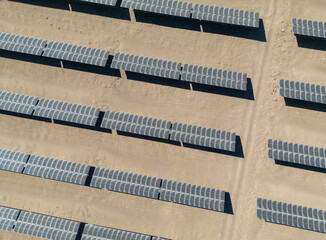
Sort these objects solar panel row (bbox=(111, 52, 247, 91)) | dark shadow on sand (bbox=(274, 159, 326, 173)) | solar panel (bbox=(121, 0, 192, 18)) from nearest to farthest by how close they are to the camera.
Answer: dark shadow on sand (bbox=(274, 159, 326, 173)) < solar panel row (bbox=(111, 52, 247, 91)) < solar panel (bbox=(121, 0, 192, 18))

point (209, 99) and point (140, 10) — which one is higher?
point (140, 10)

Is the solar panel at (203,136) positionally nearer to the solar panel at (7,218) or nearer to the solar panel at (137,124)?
the solar panel at (137,124)

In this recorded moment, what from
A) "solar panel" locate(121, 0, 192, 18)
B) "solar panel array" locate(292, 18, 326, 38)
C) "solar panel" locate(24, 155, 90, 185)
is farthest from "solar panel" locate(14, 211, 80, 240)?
"solar panel array" locate(292, 18, 326, 38)

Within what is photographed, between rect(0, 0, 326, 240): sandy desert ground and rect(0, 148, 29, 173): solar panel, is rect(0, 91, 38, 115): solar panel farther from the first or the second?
rect(0, 148, 29, 173): solar panel

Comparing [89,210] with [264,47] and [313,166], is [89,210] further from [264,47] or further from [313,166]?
[264,47]

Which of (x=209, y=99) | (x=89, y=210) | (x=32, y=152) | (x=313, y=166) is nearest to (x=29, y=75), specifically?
(x=32, y=152)
